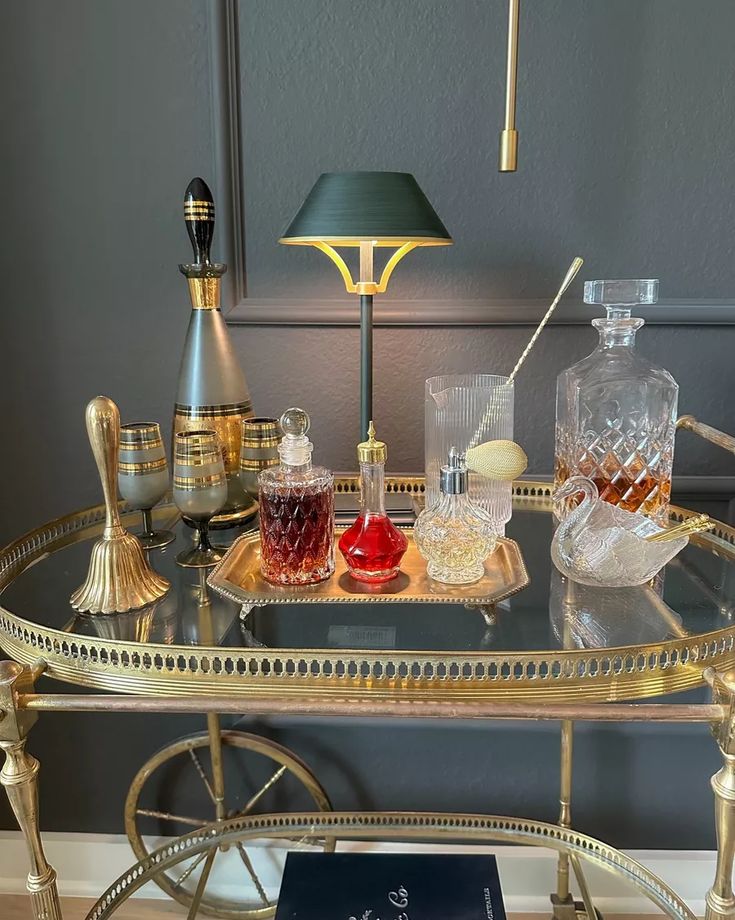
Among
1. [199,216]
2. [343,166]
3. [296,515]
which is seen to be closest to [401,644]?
[296,515]

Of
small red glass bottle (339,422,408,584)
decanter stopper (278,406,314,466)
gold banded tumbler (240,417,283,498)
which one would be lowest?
small red glass bottle (339,422,408,584)

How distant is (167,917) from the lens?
1.07 m

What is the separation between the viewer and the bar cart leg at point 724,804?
Answer: 1.83 ft

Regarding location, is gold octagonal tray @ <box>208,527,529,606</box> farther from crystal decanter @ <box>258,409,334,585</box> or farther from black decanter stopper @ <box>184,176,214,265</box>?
black decanter stopper @ <box>184,176,214,265</box>

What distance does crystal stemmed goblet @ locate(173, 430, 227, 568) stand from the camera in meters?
0.67

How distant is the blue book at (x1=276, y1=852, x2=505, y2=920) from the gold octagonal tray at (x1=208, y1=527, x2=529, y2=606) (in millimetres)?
404

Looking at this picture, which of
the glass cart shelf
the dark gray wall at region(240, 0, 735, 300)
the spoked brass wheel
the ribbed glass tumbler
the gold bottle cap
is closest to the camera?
the glass cart shelf

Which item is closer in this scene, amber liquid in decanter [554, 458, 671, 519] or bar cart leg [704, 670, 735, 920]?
bar cart leg [704, 670, 735, 920]

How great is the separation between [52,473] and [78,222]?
1.08 feet

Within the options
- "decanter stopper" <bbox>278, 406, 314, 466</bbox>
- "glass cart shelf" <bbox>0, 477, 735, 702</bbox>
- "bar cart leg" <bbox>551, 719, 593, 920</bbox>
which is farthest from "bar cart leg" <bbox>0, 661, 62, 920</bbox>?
"bar cart leg" <bbox>551, 719, 593, 920</bbox>

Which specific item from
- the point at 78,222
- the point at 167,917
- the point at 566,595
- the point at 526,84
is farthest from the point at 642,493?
the point at 167,917

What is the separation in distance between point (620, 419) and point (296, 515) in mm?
350

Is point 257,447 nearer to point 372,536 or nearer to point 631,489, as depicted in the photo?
point 372,536

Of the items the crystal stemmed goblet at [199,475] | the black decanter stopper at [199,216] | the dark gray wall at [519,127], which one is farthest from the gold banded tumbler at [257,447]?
the dark gray wall at [519,127]
